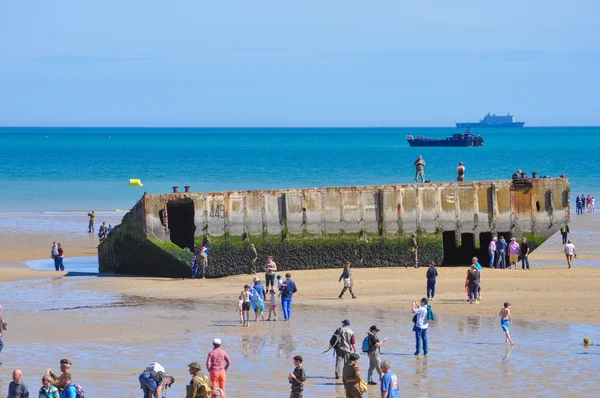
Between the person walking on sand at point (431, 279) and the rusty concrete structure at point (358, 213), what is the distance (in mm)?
6631

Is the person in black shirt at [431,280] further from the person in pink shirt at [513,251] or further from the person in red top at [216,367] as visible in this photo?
the person in red top at [216,367]

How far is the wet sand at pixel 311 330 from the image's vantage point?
693 inches

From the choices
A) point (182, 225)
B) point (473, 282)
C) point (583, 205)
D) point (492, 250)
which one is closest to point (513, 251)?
point (492, 250)

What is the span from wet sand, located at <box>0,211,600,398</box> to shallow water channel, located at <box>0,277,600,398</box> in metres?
0.03

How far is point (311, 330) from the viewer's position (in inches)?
862

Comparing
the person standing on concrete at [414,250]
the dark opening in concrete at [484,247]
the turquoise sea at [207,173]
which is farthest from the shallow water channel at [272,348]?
the turquoise sea at [207,173]

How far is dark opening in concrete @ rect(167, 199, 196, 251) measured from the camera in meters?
31.8

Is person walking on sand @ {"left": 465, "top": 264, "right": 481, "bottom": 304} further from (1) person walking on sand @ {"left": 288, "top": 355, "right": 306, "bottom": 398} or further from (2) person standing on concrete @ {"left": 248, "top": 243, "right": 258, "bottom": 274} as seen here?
(1) person walking on sand @ {"left": 288, "top": 355, "right": 306, "bottom": 398}

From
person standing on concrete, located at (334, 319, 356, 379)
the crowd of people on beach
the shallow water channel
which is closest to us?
the shallow water channel

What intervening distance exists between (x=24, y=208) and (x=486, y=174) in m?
53.1

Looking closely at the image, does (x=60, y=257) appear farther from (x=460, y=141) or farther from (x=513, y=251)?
(x=460, y=141)

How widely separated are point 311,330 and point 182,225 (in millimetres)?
11122

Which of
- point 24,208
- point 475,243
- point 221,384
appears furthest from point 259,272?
point 24,208

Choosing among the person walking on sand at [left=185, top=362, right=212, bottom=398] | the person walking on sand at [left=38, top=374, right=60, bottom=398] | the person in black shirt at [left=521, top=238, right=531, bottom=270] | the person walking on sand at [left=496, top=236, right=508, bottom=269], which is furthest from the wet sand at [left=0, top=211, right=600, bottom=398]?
the person walking on sand at [left=38, top=374, right=60, bottom=398]
